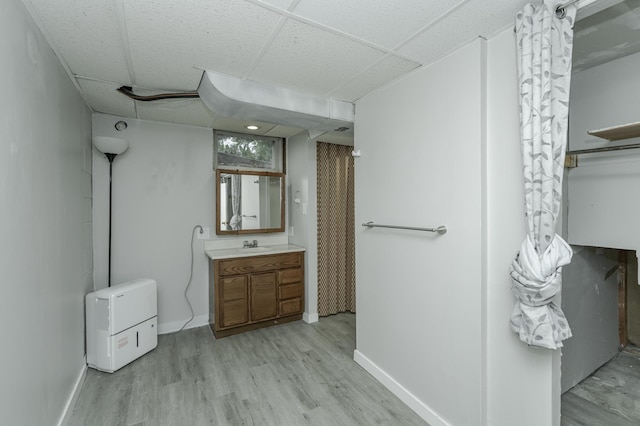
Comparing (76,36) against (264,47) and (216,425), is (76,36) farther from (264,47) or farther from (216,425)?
(216,425)

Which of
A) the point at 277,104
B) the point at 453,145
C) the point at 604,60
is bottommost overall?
the point at 453,145

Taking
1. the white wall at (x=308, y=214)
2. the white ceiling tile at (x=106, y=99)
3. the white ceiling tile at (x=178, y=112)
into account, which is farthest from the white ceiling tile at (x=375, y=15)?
the white wall at (x=308, y=214)

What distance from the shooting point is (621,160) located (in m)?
1.72

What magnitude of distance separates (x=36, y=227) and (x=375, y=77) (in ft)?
6.80

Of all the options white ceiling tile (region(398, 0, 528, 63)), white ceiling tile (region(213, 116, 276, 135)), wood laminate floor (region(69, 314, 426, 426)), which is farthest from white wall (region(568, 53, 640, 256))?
white ceiling tile (region(213, 116, 276, 135))

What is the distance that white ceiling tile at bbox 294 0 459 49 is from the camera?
1.26 m

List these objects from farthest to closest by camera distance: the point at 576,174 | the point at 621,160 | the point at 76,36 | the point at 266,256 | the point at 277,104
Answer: the point at 266,256 → the point at 277,104 → the point at 576,174 → the point at 621,160 → the point at 76,36

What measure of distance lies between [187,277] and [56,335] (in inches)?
58.9

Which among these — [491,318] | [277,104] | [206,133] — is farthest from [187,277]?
[491,318]

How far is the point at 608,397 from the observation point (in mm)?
1954

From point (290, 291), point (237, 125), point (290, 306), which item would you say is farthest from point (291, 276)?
point (237, 125)

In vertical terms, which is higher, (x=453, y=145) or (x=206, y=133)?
(x=206, y=133)

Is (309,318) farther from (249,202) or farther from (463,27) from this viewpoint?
(463,27)

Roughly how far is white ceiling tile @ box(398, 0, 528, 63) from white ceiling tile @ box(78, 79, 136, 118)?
6.87 ft
